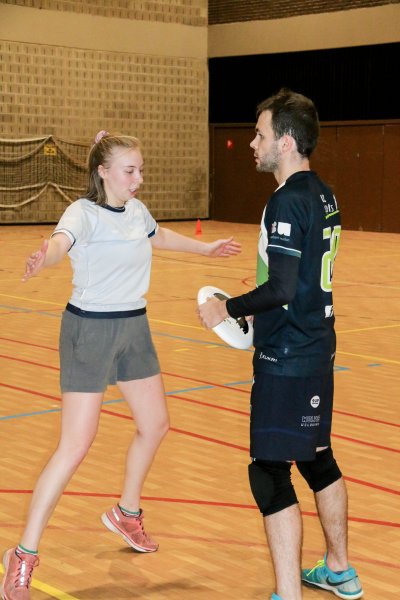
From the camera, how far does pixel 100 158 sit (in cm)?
354

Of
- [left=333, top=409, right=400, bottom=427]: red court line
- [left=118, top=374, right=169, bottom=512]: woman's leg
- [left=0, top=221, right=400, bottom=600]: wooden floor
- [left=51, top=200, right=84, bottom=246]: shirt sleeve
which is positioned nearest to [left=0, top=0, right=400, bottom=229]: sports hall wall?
[left=0, top=221, right=400, bottom=600]: wooden floor

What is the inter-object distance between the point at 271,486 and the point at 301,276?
26.3 inches

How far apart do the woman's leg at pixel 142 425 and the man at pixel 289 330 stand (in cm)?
57

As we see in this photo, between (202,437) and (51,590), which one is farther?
(202,437)

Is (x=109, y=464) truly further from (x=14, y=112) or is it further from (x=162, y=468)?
(x=14, y=112)

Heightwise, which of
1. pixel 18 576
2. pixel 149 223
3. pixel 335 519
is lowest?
pixel 18 576

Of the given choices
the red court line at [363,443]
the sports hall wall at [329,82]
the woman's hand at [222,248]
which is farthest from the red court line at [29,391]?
the sports hall wall at [329,82]

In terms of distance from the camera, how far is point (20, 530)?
400 centimetres

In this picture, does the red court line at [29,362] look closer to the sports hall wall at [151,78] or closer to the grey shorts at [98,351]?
the grey shorts at [98,351]

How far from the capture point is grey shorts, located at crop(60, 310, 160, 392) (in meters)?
3.42

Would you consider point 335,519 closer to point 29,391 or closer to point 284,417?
point 284,417

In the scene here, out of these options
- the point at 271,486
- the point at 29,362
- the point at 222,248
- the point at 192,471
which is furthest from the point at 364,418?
the point at 271,486

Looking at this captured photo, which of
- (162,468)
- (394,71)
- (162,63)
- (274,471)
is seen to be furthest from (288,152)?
(162,63)

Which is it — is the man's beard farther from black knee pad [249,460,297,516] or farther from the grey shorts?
black knee pad [249,460,297,516]
